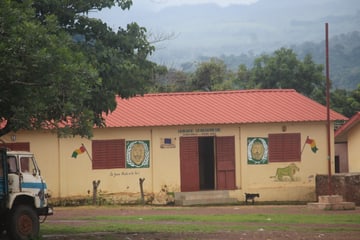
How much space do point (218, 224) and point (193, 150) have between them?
1080 cm

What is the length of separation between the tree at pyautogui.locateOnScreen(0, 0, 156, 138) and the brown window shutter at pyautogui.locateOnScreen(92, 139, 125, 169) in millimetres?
12383

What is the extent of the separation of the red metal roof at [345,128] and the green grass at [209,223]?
880cm

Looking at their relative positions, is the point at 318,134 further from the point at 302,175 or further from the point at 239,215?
the point at 239,215

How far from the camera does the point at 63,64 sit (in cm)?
1380

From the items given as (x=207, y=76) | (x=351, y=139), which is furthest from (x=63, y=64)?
(x=207, y=76)

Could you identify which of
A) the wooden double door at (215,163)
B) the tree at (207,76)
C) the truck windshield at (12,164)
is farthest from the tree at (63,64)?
the tree at (207,76)

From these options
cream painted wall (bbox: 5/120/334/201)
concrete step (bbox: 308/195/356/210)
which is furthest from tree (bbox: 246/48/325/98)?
concrete step (bbox: 308/195/356/210)

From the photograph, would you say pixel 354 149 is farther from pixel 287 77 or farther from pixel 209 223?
pixel 287 77

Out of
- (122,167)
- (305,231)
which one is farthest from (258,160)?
(305,231)

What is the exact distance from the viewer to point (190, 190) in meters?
32.7

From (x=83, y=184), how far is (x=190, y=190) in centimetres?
474

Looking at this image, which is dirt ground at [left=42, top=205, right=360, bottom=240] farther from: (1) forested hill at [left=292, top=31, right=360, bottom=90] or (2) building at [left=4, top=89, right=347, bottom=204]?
(1) forested hill at [left=292, top=31, right=360, bottom=90]

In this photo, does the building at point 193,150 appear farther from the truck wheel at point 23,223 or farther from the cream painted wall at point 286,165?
the truck wheel at point 23,223

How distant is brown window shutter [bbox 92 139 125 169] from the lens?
104 feet
